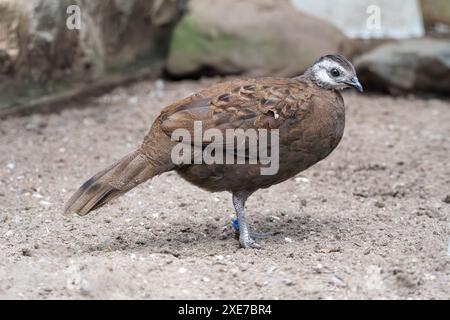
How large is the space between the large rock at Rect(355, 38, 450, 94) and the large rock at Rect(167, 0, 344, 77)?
21.2 inches

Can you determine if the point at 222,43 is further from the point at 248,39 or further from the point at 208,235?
the point at 208,235

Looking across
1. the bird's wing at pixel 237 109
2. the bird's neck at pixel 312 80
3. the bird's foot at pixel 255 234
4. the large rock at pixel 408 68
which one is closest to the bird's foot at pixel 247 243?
the bird's foot at pixel 255 234

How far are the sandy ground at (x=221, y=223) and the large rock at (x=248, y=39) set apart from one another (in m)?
1.21

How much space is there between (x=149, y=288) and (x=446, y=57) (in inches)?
238

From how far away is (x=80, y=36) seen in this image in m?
8.57

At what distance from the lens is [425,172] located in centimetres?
692

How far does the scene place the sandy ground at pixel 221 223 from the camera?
434 cm

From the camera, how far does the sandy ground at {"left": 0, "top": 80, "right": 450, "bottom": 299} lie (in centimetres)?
434

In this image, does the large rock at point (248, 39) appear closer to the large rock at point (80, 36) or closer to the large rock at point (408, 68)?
the large rock at point (80, 36)

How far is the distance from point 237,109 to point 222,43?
492cm

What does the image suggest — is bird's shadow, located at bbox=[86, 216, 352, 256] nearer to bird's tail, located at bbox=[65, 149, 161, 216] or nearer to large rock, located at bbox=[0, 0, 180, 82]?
bird's tail, located at bbox=[65, 149, 161, 216]

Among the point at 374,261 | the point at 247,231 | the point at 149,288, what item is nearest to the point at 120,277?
the point at 149,288

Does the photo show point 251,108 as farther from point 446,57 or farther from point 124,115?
point 446,57
